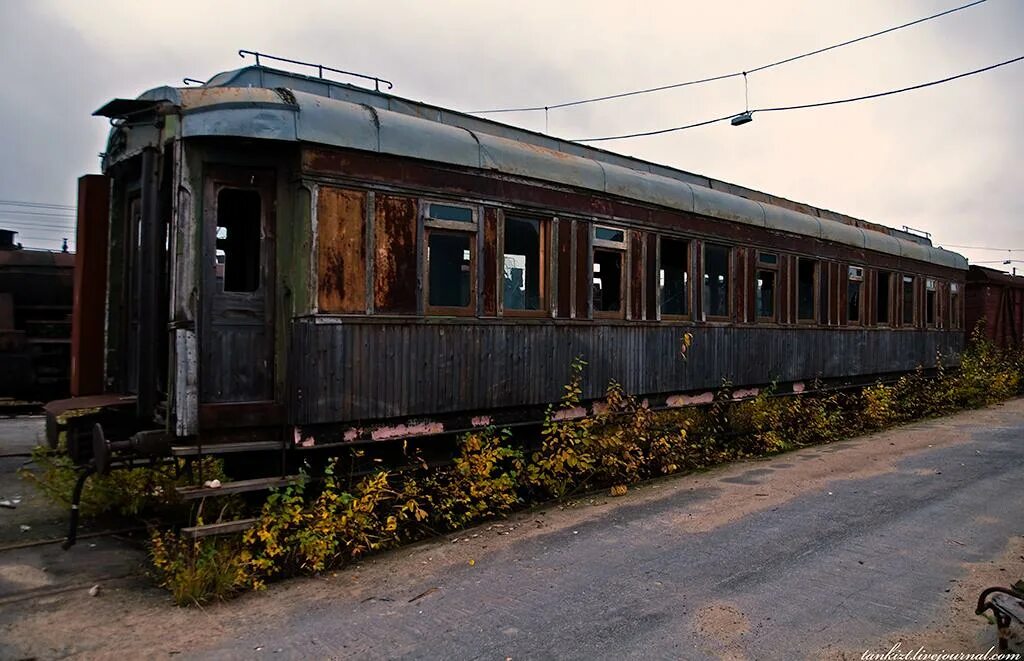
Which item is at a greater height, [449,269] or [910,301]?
[910,301]

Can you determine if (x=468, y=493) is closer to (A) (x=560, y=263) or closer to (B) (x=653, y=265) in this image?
(A) (x=560, y=263)

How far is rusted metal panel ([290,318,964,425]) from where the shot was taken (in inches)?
249

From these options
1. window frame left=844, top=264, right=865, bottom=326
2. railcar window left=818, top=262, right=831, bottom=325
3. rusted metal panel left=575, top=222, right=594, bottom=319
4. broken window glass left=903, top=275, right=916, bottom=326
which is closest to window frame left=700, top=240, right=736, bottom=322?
rusted metal panel left=575, top=222, right=594, bottom=319

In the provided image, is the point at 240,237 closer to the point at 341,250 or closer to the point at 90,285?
the point at 341,250

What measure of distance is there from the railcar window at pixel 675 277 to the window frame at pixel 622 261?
0.82 m

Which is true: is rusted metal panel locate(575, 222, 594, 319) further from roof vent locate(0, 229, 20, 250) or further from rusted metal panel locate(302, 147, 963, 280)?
roof vent locate(0, 229, 20, 250)

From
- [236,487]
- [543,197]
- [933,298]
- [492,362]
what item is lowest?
[236,487]

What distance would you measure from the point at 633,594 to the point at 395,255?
3.41 m

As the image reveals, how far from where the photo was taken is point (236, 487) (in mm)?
5680

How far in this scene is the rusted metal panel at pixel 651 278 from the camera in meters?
9.52

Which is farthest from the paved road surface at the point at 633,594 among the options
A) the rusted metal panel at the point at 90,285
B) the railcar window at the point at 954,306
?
the railcar window at the point at 954,306

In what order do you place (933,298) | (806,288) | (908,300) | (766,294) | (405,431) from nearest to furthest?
(405,431) < (766,294) < (806,288) < (908,300) < (933,298)

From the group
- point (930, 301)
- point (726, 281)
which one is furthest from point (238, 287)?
point (930, 301)

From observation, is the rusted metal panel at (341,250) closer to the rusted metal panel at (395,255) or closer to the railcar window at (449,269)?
the rusted metal panel at (395,255)
